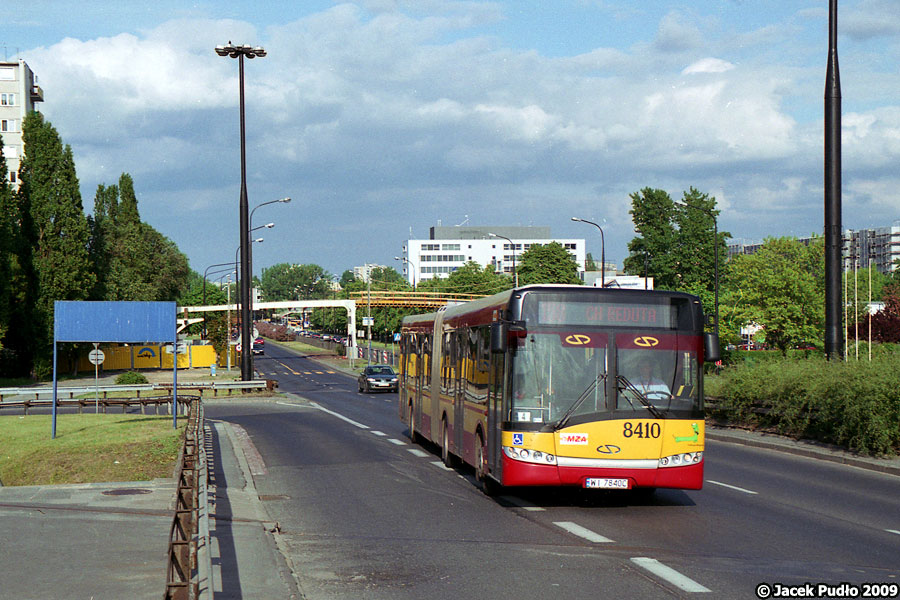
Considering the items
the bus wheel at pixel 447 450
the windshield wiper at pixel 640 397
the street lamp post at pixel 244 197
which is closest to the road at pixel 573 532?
the bus wheel at pixel 447 450

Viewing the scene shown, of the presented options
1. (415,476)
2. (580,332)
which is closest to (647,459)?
(580,332)

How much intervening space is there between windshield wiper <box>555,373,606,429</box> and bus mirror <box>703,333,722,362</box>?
1.38 meters

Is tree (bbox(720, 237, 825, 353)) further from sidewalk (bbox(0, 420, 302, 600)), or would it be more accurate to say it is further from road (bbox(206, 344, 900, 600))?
sidewalk (bbox(0, 420, 302, 600))

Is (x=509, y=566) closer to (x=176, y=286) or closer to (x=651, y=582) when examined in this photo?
(x=651, y=582)

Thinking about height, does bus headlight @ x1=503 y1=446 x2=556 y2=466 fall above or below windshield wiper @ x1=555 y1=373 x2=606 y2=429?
below

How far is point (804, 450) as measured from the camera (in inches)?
802

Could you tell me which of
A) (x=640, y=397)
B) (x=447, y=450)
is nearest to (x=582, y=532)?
(x=640, y=397)

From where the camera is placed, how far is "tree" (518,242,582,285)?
95.9 m

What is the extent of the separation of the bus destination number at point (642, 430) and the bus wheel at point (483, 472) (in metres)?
2.42

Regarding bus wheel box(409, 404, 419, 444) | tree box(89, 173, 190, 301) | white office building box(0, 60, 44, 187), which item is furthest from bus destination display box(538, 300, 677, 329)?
white office building box(0, 60, 44, 187)

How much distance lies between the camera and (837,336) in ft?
71.8

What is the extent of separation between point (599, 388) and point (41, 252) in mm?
59626

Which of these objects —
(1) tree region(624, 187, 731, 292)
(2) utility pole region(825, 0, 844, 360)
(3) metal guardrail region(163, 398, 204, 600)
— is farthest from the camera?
(1) tree region(624, 187, 731, 292)

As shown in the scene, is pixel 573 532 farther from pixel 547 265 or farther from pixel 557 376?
pixel 547 265
